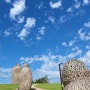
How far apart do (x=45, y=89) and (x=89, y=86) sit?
103ft

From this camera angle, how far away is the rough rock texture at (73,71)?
11953mm

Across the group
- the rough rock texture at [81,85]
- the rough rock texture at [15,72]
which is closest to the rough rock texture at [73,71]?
the rough rock texture at [81,85]

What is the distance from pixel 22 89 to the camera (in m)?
34.1

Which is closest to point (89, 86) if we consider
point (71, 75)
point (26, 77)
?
point (71, 75)

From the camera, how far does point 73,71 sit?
12031 mm

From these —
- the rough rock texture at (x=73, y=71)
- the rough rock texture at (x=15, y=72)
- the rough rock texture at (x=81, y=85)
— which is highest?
the rough rock texture at (x=15, y=72)

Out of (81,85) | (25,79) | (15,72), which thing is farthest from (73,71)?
(15,72)

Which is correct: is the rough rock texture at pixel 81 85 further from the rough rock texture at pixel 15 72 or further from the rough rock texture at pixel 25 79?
the rough rock texture at pixel 15 72

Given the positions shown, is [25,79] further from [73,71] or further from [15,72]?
[73,71]

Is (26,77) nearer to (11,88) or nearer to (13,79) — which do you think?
(11,88)

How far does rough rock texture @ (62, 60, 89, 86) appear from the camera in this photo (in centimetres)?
1195

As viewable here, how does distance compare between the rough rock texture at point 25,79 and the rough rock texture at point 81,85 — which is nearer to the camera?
the rough rock texture at point 81,85

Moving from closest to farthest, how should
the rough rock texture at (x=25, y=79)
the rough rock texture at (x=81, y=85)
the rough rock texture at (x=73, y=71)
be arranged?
1. the rough rock texture at (x=81, y=85)
2. the rough rock texture at (x=73, y=71)
3. the rough rock texture at (x=25, y=79)

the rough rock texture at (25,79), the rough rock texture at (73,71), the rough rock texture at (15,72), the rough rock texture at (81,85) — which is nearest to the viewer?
the rough rock texture at (81,85)
